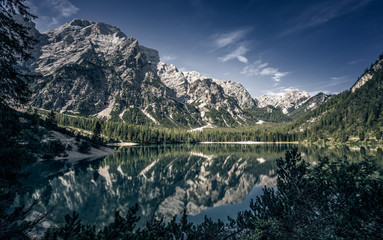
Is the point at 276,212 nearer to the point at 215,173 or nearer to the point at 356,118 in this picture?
the point at 215,173

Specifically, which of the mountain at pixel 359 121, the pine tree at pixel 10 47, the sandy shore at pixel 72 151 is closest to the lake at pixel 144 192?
the pine tree at pixel 10 47

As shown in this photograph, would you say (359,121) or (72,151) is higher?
(359,121)

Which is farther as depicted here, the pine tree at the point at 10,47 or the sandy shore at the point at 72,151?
the sandy shore at the point at 72,151

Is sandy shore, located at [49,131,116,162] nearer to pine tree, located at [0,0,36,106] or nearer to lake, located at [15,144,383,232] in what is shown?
lake, located at [15,144,383,232]

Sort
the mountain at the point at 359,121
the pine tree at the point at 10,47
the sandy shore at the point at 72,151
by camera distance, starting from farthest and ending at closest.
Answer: the mountain at the point at 359,121 → the sandy shore at the point at 72,151 → the pine tree at the point at 10,47

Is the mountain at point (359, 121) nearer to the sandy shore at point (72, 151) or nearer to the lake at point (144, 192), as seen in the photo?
the lake at point (144, 192)

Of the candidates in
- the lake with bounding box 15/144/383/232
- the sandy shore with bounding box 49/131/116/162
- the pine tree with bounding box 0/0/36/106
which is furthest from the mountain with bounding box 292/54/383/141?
the sandy shore with bounding box 49/131/116/162

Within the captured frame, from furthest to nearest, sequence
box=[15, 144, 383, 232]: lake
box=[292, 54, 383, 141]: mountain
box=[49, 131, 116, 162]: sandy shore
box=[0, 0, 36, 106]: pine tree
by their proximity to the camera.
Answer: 1. box=[292, 54, 383, 141]: mountain
2. box=[49, 131, 116, 162]: sandy shore
3. box=[15, 144, 383, 232]: lake
4. box=[0, 0, 36, 106]: pine tree

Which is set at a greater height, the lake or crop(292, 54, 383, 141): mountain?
crop(292, 54, 383, 141): mountain

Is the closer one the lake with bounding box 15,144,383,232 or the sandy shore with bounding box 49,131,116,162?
the lake with bounding box 15,144,383,232

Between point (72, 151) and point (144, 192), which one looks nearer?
point (144, 192)

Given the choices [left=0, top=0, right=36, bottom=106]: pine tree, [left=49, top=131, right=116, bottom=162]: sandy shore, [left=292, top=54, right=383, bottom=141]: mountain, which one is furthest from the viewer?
[left=292, top=54, right=383, bottom=141]: mountain

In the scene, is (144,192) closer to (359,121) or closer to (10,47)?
(10,47)

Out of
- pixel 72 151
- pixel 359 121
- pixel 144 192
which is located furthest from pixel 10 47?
pixel 359 121
